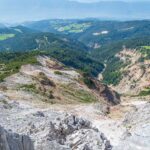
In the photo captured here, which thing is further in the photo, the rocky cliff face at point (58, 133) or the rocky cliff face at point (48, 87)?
the rocky cliff face at point (48, 87)

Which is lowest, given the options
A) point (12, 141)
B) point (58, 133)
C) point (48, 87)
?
point (48, 87)

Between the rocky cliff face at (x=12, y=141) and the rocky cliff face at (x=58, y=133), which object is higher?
the rocky cliff face at (x=12, y=141)

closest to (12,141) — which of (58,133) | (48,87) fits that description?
(58,133)

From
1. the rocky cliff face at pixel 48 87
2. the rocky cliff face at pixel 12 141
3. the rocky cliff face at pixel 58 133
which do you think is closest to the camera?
the rocky cliff face at pixel 12 141

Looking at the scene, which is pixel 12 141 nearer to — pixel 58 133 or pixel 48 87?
pixel 58 133

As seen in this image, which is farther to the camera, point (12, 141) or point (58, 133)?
point (58, 133)

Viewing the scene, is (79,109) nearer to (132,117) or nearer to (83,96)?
(132,117)

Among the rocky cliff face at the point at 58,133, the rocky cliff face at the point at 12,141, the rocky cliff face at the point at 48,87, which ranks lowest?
the rocky cliff face at the point at 48,87

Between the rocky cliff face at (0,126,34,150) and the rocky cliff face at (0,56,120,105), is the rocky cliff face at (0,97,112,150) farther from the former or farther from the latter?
the rocky cliff face at (0,56,120,105)

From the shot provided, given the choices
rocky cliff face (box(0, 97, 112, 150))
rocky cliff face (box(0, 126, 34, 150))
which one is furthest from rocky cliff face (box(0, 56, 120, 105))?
rocky cliff face (box(0, 126, 34, 150))

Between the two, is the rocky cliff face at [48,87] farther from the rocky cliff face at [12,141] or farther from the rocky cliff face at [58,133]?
the rocky cliff face at [12,141]

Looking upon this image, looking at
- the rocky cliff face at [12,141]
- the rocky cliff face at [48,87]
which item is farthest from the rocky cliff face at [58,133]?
the rocky cliff face at [48,87]
